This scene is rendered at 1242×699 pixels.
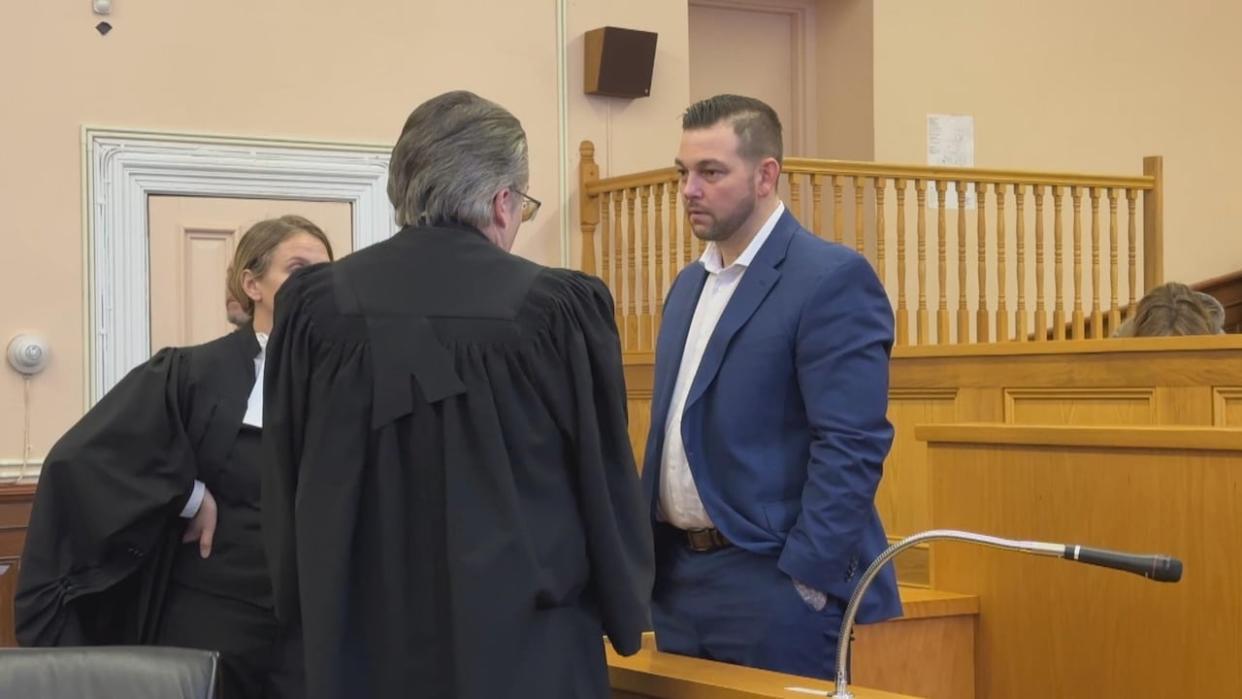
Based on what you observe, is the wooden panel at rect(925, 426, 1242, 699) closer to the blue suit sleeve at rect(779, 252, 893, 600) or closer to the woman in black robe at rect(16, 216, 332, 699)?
the blue suit sleeve at rect(779, 252, 893, 600)

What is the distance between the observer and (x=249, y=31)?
661 centimetres

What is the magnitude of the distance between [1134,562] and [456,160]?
104 centimetres

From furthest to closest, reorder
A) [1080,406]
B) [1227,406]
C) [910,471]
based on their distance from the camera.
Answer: [910,471] < [1080,406] < [1227,406]

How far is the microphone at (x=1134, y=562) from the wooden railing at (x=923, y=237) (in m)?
4.41

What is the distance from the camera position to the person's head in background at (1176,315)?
507cm

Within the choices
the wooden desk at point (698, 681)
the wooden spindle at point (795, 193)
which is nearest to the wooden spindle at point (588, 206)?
the wooden spindle at point (795, 193)

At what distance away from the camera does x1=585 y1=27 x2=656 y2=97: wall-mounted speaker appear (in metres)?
7.22

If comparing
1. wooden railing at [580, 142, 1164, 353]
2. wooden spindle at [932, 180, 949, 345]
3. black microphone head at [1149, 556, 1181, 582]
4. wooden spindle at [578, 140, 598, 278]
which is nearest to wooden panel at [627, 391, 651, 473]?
wooden railing at [580, 142, 1164, 353]

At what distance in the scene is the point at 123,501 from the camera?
2684 millimetres

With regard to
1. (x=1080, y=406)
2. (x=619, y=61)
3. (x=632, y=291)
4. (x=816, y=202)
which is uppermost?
(x=619, y=61)

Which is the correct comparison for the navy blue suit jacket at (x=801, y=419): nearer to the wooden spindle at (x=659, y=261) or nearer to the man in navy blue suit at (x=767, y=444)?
the man in navy blue suit at (x=767, y=444)

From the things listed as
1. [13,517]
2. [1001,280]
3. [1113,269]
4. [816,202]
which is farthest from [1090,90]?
[13,517]

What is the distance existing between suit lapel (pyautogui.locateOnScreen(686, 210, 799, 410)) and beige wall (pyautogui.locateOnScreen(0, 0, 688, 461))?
4222 mm

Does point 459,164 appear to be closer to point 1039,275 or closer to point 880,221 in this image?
point 880,221
